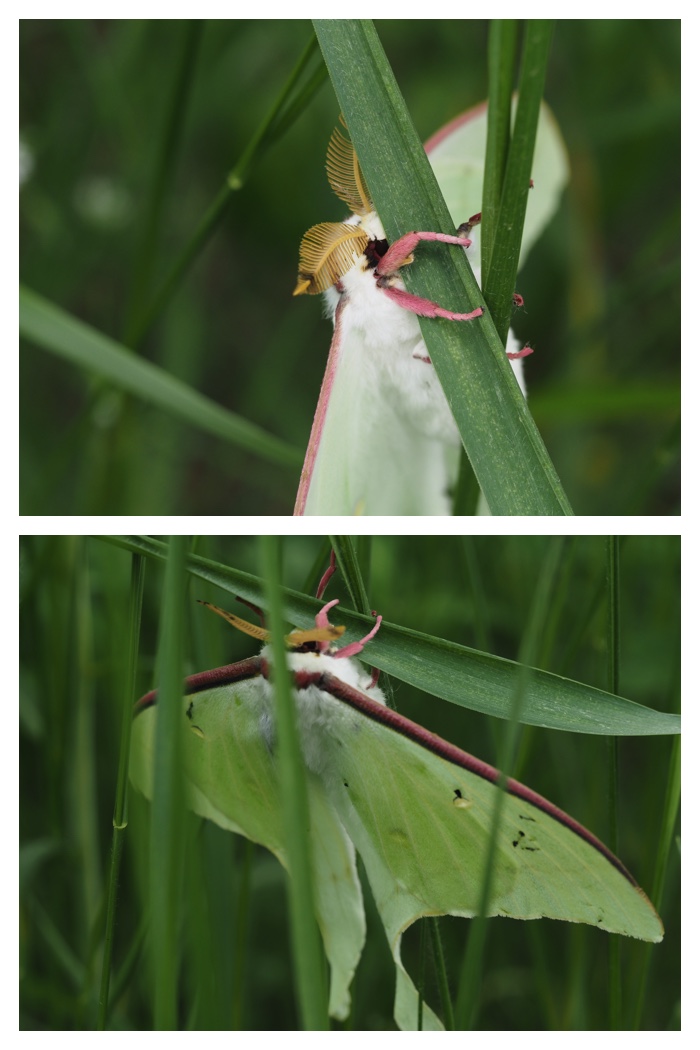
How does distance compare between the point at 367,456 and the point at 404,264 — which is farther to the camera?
the point at 367,456

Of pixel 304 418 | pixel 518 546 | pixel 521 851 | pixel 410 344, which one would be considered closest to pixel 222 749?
pixel 521 851

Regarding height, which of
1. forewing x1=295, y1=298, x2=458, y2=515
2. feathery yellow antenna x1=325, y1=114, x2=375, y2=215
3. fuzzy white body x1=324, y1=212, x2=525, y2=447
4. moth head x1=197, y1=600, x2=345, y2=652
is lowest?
moth head x1=197, y1=600, x2=345, y2=652

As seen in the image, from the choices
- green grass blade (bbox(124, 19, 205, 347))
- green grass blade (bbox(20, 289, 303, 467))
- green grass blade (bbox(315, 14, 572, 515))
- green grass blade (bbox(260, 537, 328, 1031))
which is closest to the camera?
green grass blade (bbox(260, 537, 328, 1031))

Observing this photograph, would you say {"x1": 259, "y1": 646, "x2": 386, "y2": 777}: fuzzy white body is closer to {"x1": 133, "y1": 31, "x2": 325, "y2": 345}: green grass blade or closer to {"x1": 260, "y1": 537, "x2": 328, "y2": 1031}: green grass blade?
{"x1": 260, "y1": 537, "x2": 328, "y2": 1031}: green grass blade

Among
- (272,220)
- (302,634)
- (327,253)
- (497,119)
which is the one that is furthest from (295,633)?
(272,220)

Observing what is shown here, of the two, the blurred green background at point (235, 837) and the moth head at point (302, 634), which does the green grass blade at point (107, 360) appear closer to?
the blurred green background at point (235, 837)

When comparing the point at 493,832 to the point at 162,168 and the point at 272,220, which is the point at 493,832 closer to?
the point at 162,168

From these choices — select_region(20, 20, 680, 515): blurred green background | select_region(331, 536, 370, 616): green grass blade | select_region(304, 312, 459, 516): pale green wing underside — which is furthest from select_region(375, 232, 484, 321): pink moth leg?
select_region(20, 20, 680, 515): blurred green background
